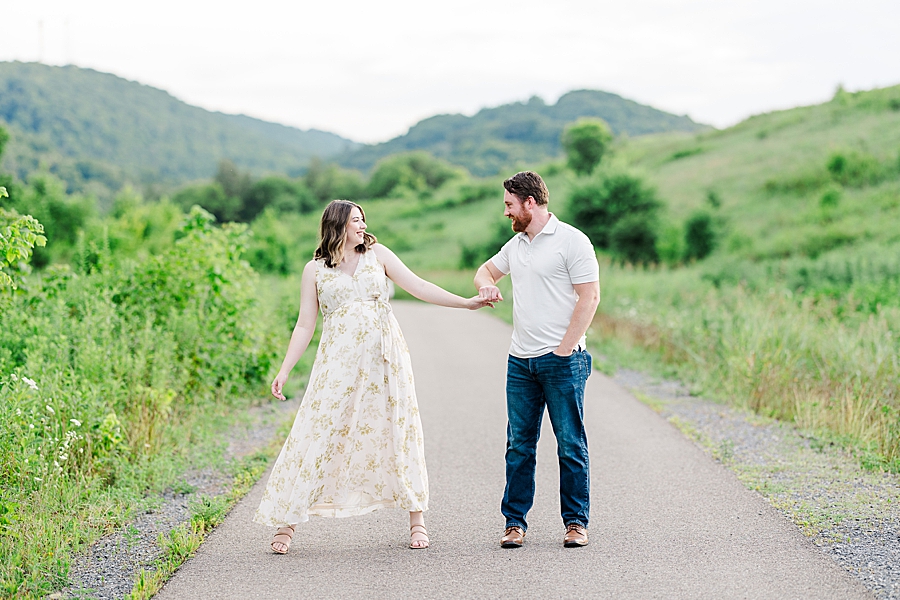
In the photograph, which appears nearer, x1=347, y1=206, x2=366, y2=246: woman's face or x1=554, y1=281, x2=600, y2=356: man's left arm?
x1=554, y1=281, x2=600, y2=356: man's left arm

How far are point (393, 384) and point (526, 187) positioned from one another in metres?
1.49

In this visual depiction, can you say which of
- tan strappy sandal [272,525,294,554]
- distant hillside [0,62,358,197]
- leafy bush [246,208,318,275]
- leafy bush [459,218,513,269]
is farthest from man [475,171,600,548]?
distant hillside [0,62,358,197]

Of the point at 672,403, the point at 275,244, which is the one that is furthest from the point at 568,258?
the point at 275,244

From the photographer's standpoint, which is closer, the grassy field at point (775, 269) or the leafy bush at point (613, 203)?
the grassy field at point (775, 269)

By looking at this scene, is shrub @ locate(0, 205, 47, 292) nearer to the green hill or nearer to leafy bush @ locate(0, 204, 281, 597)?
leafy bush @ locate(0, 204, 281, 597)

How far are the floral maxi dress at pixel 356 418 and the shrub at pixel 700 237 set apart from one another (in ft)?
121

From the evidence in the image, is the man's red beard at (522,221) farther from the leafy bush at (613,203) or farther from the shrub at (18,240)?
the leafy bush at (613,203)

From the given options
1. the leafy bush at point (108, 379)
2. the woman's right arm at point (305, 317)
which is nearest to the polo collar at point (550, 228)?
the woman's right arm at point (305, 317)

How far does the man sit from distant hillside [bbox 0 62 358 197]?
73.6 m

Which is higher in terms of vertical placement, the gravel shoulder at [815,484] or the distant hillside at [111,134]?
the distant hillside at [111,134]

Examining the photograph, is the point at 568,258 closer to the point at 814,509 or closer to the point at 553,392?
the point at 553,392

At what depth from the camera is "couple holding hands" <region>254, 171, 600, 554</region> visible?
4.97 meters

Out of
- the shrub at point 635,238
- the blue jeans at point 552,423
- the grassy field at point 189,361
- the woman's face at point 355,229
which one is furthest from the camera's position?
the shrub at point 635,238

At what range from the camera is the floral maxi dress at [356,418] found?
5.02 metres
